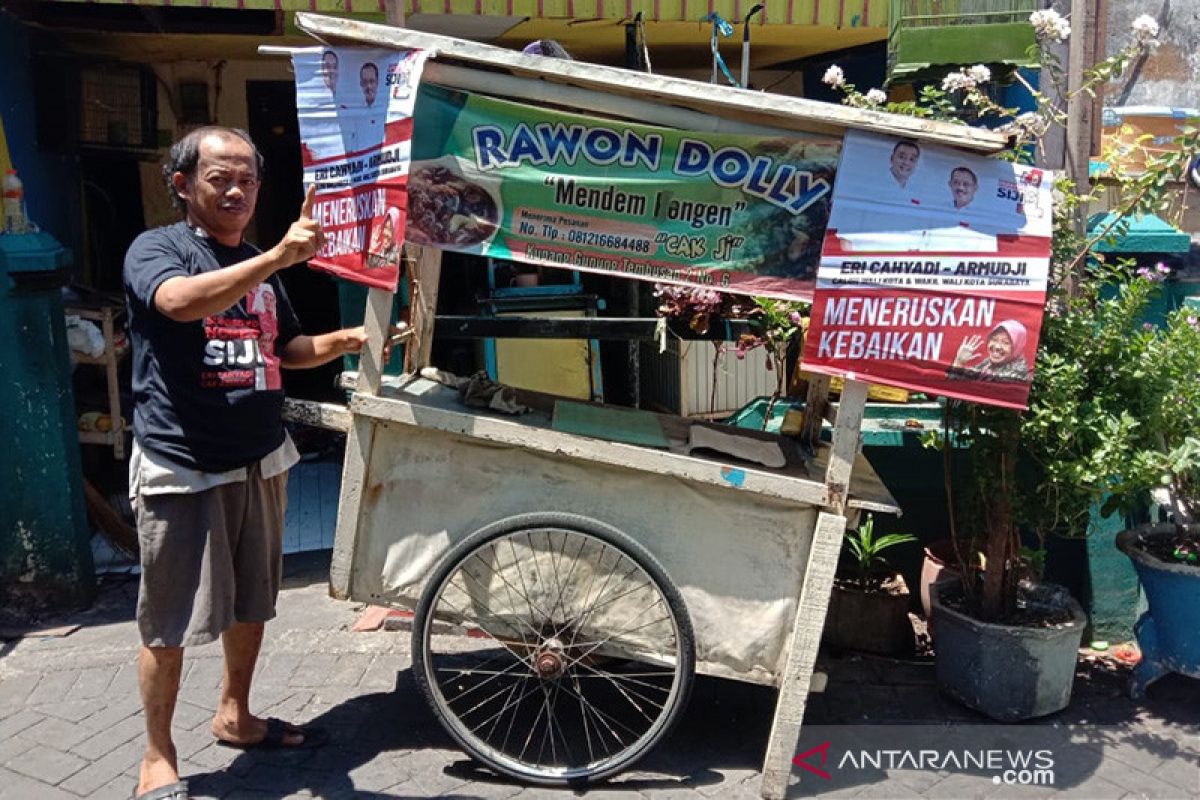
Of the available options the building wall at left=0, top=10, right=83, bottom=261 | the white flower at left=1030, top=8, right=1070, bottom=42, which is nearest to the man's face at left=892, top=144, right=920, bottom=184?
the white flower at left=1030, top=8, right=1070, bottom=42

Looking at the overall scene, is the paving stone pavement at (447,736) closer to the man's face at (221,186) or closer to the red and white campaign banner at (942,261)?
the red and white campaign banner at (942,261)

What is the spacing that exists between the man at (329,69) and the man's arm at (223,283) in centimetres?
60

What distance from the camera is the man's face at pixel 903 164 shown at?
10.7 feet

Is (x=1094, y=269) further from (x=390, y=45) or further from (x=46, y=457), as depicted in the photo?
(x=46, y=457)

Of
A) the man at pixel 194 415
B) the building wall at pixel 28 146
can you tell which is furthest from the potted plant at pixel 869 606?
the building wall at pixel 28 146

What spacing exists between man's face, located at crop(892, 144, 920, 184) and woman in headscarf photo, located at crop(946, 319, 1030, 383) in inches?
20.8

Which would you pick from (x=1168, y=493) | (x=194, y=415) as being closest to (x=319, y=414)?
(x=194, y=415)

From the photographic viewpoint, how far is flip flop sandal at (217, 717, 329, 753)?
379 centimetres

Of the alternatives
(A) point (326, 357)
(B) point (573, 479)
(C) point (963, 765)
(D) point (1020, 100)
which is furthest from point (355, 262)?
(D) point (1020, 100)

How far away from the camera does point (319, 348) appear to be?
144 inches

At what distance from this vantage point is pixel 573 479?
3535mm

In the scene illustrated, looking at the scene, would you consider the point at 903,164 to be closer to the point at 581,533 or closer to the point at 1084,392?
the point at 1084,392

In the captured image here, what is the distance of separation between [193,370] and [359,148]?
859 mm

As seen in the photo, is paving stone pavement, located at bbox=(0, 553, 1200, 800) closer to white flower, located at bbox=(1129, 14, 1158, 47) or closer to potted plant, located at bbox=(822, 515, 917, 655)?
potted plant, located at bbox=(822, 515, 917, 655)
